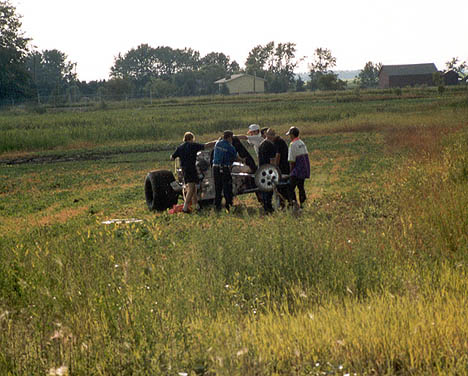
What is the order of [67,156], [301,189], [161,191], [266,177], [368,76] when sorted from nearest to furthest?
[266,177], [301,189], [161,191], [67,156], [368,76]

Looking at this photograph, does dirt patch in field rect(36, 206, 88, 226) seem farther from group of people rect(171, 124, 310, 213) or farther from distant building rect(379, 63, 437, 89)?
distant building rect(379, 63, 437, 89)

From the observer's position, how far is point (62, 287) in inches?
283

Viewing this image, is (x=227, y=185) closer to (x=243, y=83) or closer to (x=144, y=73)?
(x=243, y=83)

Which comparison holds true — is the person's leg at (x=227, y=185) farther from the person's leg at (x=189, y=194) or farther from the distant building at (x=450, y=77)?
the distant building at (x=450, y=77)

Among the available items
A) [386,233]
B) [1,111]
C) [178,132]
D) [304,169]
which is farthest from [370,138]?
[1,111]

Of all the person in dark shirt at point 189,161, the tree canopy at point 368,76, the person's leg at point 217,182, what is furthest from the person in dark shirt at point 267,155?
the tree canopy at point 368,76

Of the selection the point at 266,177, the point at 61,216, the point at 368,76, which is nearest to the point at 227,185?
the point at 266,177

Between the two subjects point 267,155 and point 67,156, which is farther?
point 67,156

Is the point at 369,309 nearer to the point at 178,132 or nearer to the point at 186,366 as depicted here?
the point at 186,366

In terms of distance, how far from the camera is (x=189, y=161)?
562 inches

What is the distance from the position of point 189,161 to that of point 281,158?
84.0 inches

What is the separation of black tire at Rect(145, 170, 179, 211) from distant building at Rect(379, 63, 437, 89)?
122582 millimetres

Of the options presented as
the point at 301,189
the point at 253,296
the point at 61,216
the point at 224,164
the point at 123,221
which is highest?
the point at 224,164

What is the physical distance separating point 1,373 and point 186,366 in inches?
65.4
